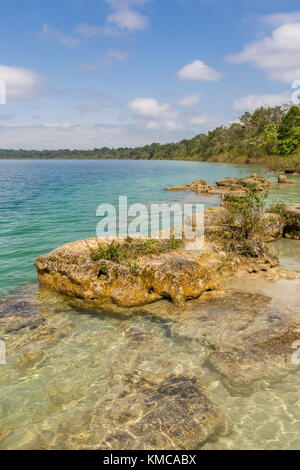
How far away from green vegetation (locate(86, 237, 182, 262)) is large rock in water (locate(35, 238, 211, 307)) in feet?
1.27

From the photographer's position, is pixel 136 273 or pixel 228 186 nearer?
pixel 136 273

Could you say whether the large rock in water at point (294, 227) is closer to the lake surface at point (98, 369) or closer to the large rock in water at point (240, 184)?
the lake surface at point (98, 369)

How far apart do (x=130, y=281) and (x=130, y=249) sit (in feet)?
6.72

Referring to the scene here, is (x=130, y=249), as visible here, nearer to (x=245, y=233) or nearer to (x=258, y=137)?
(x=245, y=233)

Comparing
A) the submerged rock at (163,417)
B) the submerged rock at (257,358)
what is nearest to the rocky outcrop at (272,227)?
the submerged rock at (257,358)

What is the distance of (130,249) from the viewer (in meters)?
9.21

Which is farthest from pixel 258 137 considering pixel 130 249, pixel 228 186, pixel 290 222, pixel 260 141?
pixel 130 249

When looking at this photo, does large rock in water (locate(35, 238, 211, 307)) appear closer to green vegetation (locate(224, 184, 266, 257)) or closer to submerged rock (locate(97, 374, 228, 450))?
green vegetation (locate(224, 184, 266, 257))

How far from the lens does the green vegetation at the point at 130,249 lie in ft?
27.2

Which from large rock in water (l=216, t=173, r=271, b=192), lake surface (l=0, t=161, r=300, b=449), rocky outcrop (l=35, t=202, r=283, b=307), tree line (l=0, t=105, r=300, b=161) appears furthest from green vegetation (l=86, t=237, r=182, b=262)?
tree line (l=0, t=105, r=300, b=161)

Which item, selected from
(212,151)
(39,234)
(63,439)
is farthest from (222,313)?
(212,151)

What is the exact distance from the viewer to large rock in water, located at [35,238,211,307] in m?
7.17

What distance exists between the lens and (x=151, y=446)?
360 centimetres

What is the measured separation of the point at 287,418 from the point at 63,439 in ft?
9.71
